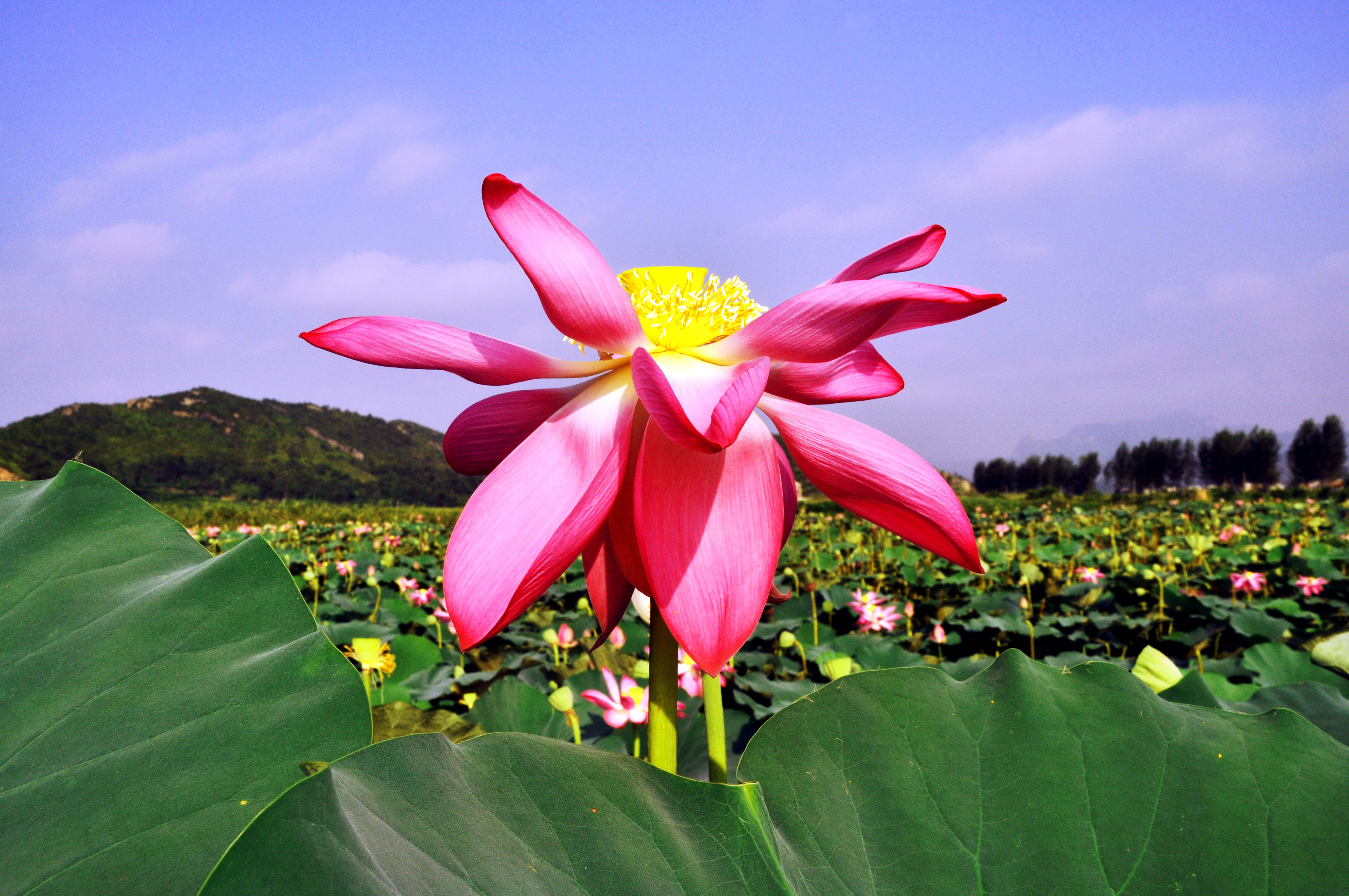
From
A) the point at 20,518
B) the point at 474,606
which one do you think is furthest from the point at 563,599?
the point at 474,606

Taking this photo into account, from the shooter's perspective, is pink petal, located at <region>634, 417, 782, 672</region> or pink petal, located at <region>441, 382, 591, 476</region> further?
pink petal, located at <region>441, 382, 591, 476</region>

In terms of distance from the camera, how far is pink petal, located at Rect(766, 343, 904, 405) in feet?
1.58

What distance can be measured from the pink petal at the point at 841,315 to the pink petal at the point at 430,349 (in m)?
0.11

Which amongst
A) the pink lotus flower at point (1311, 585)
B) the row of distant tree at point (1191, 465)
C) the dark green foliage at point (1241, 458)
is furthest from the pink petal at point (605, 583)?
the dark green foliage at point (1241, 458)

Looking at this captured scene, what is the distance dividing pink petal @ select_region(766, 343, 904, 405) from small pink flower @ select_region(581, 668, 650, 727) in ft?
2.90

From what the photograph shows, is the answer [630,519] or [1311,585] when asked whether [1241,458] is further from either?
[630,519]

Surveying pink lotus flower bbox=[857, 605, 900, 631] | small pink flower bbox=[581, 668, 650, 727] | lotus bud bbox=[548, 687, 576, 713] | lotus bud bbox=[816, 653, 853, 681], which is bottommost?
pink lotus flower bbox=[857, 605, 900, 631]

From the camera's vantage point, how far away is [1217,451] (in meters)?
49.4

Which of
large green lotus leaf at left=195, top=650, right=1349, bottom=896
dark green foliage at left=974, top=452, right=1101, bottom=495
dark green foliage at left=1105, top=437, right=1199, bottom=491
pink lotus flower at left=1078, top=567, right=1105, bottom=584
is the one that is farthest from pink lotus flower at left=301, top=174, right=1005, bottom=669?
dark green foliage at left=1105, top=437, right=1199, bottom=491

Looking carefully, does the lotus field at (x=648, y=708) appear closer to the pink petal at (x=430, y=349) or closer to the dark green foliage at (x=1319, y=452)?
the pink petal at (x=430, y=349)

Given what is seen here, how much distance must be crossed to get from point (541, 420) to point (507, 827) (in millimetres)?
271

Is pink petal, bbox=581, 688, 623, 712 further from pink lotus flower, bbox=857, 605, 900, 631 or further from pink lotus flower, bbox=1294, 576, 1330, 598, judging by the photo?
pink lotus flower, bbox=1294, 576, 1330, 598

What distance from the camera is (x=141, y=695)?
1.55ft

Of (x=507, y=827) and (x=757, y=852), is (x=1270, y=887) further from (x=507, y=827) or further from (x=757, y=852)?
(x=507, y=827)
